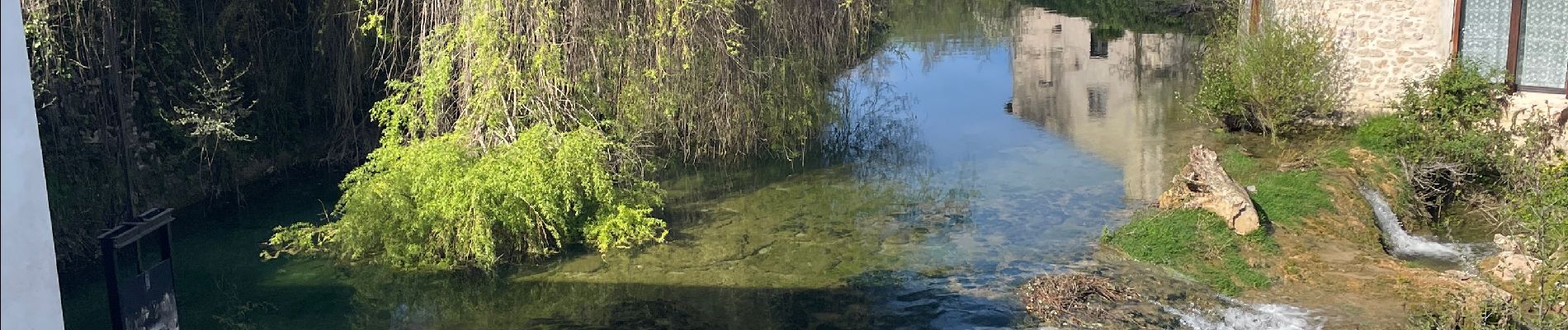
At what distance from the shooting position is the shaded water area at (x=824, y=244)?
33.2ft

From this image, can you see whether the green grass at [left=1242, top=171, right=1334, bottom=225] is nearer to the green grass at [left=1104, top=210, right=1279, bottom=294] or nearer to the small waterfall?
the small waterfall

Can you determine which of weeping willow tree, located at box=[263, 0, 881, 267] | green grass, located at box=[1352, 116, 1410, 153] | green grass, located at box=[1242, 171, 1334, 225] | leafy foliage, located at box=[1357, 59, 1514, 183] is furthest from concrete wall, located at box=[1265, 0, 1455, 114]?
weeping willow tree, located at box=[263, 0, 881, 267]

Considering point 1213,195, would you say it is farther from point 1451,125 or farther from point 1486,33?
point 1486,33

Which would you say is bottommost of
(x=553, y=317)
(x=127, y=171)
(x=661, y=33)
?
(x=553, y=317)

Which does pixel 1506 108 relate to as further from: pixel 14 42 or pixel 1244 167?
pixel 14 42

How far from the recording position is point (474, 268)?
36.4 ft

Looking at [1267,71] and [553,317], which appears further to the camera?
[1267,71]

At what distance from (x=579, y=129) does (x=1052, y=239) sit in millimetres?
4253

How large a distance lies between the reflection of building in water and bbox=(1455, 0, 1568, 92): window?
331cm

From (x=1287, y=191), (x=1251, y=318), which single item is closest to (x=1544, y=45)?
(x=1287, y=191)

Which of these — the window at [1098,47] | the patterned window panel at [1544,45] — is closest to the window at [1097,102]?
the window at [1098,47]

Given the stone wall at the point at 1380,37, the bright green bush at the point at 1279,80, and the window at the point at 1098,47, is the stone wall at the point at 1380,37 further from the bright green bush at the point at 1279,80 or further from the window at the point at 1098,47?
the window at the point at 1098,47

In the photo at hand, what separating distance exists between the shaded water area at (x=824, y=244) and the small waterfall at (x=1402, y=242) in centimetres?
213

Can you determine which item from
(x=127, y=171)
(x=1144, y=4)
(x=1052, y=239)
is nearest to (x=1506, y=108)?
(x=1052, y=239)
